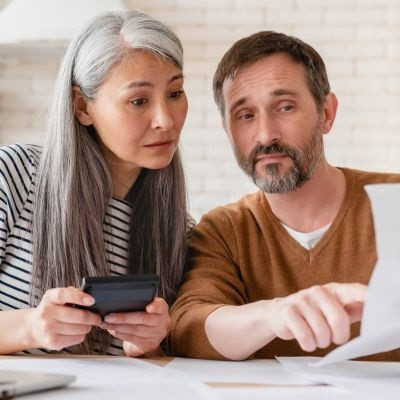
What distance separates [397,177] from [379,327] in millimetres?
908

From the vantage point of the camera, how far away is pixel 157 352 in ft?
4.81

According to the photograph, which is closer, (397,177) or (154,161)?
(154,161)

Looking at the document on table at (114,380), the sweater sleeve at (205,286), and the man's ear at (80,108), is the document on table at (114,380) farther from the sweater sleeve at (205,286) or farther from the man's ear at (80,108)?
the man's ear at (80,108)

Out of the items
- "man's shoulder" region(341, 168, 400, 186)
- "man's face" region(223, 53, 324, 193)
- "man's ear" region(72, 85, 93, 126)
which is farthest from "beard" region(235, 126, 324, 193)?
"man's ear" region(72, 85, 93, 126)

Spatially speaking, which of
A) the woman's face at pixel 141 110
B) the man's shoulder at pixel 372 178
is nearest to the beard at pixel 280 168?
the man's shoulder at pixel 372 178

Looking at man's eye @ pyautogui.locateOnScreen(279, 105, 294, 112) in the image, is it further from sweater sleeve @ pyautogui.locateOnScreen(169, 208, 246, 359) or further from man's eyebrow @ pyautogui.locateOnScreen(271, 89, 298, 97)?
sweater sleeve @ pyautogui.locateOnScreen(169, 208, 246, 359)

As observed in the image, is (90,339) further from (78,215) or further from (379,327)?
(379,327)

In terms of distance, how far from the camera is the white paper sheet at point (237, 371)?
103 centimetres

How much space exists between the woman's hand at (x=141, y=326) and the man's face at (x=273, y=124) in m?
0.56

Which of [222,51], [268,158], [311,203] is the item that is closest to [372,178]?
[311,203]

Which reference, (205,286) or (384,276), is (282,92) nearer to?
(205,286)

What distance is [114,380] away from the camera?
1013 millimetres

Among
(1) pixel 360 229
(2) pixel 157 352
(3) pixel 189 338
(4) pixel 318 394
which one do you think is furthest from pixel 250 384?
(1) pixel 360 229

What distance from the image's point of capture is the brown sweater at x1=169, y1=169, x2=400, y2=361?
5.34ft
